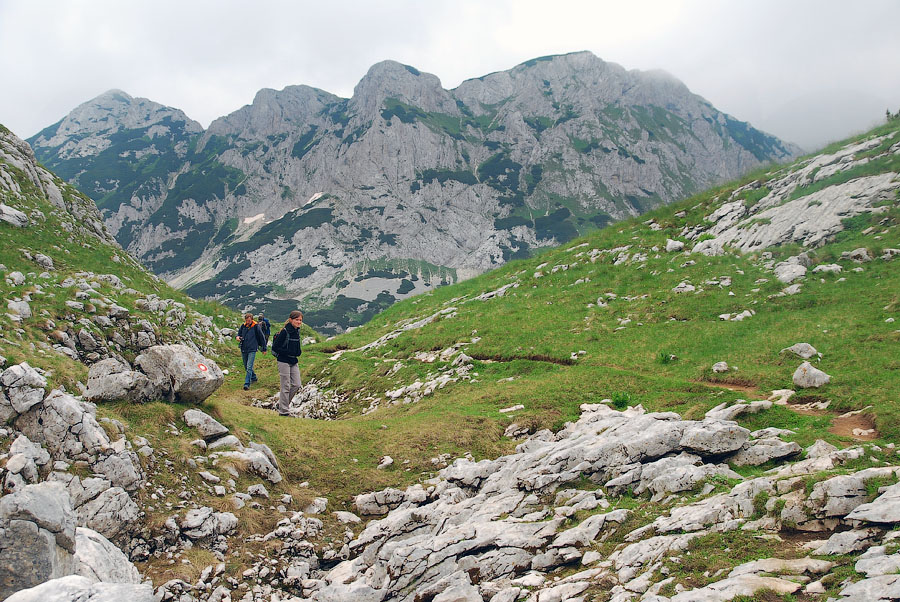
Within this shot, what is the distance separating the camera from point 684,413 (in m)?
13.9

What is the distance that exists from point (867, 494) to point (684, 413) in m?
7.11

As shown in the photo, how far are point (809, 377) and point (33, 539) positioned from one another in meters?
18.9

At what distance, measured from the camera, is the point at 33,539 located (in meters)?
6.48

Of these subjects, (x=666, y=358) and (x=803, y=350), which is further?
(x=666, y=358)

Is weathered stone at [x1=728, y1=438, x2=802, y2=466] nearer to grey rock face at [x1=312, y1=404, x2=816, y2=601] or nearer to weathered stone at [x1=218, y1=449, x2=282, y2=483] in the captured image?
grey rock face at [x1=312, y1=404, x2=816, y2=601]

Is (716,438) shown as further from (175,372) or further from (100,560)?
(175,372)

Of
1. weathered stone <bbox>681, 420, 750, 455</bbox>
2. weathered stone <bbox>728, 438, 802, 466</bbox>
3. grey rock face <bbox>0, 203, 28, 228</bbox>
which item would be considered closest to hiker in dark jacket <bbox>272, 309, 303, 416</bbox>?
weathered stone <bbox>681, 420, 750, 455</bbox>

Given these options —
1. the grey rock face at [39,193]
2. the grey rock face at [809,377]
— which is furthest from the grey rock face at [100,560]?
the grey rock face at [39,193]

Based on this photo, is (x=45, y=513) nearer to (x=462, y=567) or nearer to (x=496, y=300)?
(x=462, y=567)

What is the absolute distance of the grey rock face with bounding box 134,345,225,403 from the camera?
1294 cm

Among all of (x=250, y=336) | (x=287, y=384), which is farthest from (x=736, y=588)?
(x=250, y=336)

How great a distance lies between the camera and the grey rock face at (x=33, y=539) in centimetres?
628

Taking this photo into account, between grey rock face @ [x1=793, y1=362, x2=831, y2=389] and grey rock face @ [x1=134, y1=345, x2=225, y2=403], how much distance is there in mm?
18226

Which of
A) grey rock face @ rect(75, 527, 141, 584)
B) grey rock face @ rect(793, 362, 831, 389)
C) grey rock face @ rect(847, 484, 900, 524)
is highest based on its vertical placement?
grey rock face @ rect(75, 527, 141, 584)
